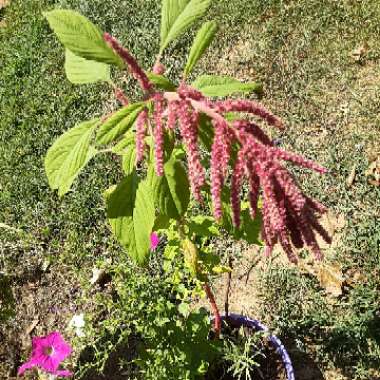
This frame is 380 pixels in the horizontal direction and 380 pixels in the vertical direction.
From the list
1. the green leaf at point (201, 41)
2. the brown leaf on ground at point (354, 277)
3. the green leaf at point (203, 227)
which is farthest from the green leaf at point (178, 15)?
the brown leaf on ground at point (354, 277)

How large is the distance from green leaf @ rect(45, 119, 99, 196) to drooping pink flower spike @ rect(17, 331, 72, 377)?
1292 millimetres

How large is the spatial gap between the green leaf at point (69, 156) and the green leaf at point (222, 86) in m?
0.37

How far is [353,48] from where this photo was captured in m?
4.54

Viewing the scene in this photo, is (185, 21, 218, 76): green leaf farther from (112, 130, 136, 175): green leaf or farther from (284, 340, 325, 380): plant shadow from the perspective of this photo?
(284, 340, 325, 380): plant shadow

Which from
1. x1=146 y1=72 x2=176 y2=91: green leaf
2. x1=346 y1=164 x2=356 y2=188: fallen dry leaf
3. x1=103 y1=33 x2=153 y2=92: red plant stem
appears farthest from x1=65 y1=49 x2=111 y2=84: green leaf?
x1=346 y1=164 x2=356 y2=188: fallen dry leaf

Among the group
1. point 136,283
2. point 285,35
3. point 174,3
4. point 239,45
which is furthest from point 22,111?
point 174,3

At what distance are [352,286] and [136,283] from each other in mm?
1343

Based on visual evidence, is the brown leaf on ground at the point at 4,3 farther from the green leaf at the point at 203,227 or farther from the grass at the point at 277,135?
the green leaf at the point at 203,227

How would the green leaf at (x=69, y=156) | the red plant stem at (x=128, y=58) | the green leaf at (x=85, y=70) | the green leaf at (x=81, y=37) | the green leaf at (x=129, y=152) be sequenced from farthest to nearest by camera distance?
the green leaf at (x=85, y=70) → the green leaf at (x=129, y=152) → the green leaf at (x=69, y=156) → the green leaf at (x=81, y=37) → the red plant stem at (x=128, y=58)

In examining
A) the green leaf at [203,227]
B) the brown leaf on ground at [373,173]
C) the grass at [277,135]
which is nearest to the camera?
the green leaf at [203,227]

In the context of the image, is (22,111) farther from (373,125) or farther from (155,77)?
(155,77)

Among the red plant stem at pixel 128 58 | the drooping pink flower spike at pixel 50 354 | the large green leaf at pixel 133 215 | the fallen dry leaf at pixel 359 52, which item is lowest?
the drooping pink flower spike at pixel 50 354

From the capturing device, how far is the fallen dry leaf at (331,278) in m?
3.43

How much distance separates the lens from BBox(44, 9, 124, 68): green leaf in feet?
5.16
